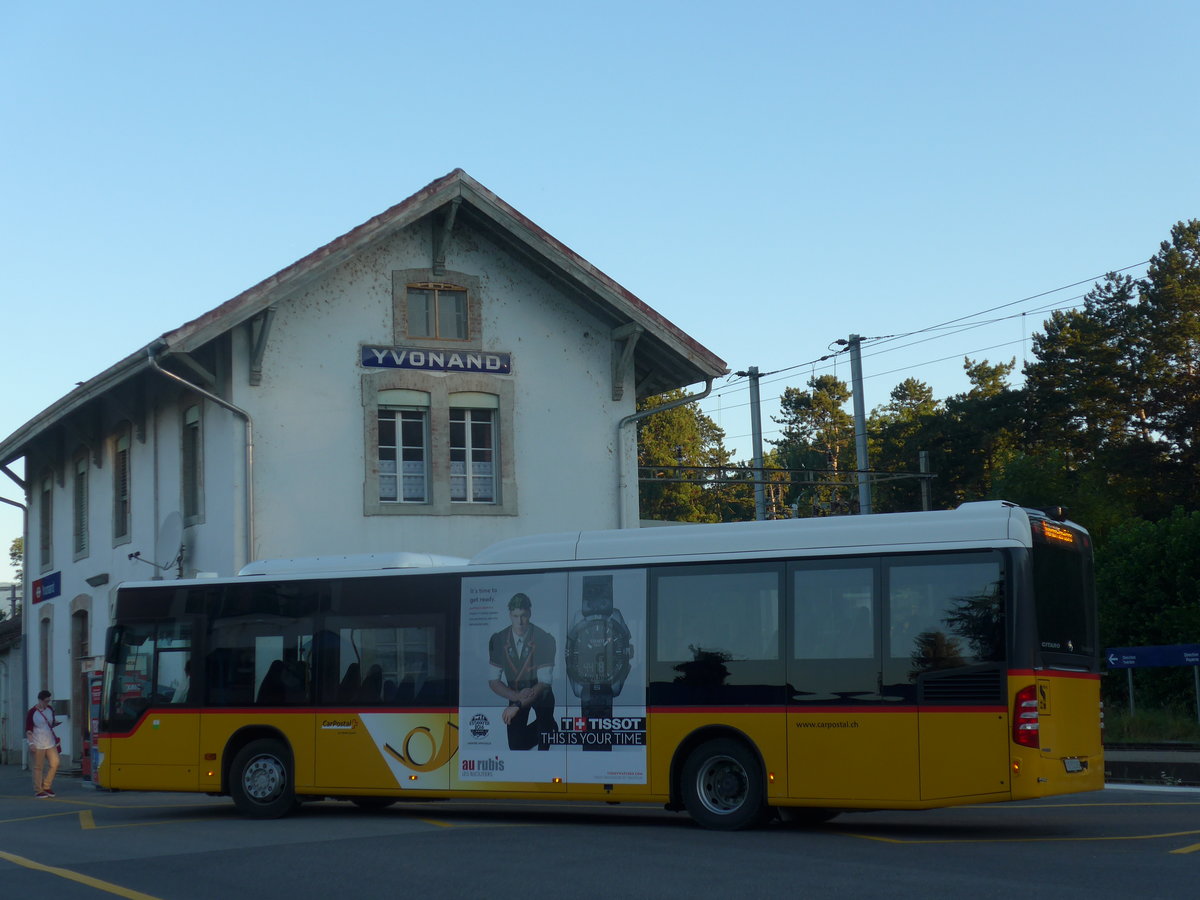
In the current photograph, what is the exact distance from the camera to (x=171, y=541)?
2577 centimetres

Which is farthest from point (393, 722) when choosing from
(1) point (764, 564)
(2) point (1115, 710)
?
(2) point (1115, 710)

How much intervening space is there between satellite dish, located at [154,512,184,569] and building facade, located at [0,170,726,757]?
58 mm

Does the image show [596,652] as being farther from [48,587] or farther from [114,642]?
[48,587]

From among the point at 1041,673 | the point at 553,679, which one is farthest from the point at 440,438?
the point at 1041,673

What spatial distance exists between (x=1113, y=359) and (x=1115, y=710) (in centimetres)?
3494

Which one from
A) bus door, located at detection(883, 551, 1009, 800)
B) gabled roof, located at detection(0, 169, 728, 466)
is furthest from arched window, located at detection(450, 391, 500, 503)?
bus door, located at detection(883, 551, 1009, 800)

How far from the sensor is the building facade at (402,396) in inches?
923

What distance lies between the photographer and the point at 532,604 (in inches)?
593

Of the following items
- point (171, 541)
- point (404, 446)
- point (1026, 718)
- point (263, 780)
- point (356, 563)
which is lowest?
point (263, 780)

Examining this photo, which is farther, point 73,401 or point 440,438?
point 73,401

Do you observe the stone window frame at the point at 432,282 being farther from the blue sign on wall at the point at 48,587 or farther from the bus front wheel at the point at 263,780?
the blue sign on wall at the point at 48,587

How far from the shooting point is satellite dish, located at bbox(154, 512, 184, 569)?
25281 millimetres

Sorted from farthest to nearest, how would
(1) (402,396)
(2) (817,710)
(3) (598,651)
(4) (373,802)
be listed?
(1) (402,396) → (4) (373,802) → (3) (598,651) → (2) (817,710)

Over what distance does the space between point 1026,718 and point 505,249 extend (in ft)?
50.4
